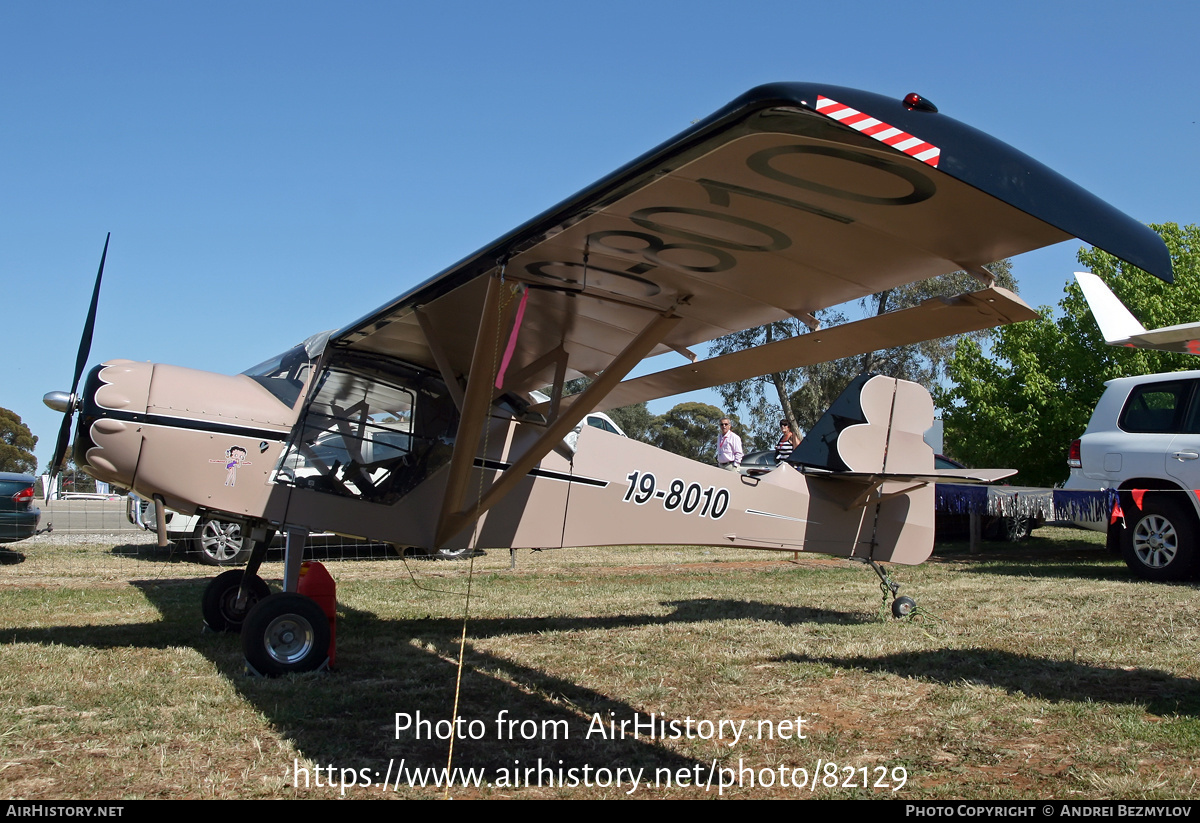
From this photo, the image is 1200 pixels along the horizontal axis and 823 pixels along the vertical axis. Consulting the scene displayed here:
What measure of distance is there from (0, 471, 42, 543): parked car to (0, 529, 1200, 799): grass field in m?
4.18

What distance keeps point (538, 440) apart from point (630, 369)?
961 millimetres

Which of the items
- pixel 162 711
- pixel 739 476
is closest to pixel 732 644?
pixel 739 476

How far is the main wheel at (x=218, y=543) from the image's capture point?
12203mm

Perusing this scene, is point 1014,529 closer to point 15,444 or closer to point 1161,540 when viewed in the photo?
point 1161,540

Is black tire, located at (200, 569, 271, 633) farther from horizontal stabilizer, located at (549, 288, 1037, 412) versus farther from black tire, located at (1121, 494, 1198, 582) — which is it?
black tire, located at (1121, 494, 1198, 582)

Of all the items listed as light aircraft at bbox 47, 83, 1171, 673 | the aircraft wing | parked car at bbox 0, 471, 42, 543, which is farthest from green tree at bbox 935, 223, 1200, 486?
parked car at bbox 0, 471, 42, 543

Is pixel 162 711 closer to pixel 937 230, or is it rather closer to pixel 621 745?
pixel 621 745

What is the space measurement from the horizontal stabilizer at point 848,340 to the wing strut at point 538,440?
95 centimetres

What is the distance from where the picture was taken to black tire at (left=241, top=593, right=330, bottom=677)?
5336 millimetres

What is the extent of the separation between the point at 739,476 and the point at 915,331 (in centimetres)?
332

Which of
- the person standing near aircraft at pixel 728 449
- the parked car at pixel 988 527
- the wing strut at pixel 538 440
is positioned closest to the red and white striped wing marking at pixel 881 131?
the wing strut at pixel 538 440

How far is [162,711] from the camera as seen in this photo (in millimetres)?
4488

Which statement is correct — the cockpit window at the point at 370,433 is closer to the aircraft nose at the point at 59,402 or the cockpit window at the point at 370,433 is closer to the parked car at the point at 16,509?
the aircraft nose at the point at 59,402

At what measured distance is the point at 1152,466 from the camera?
10.1 meters
